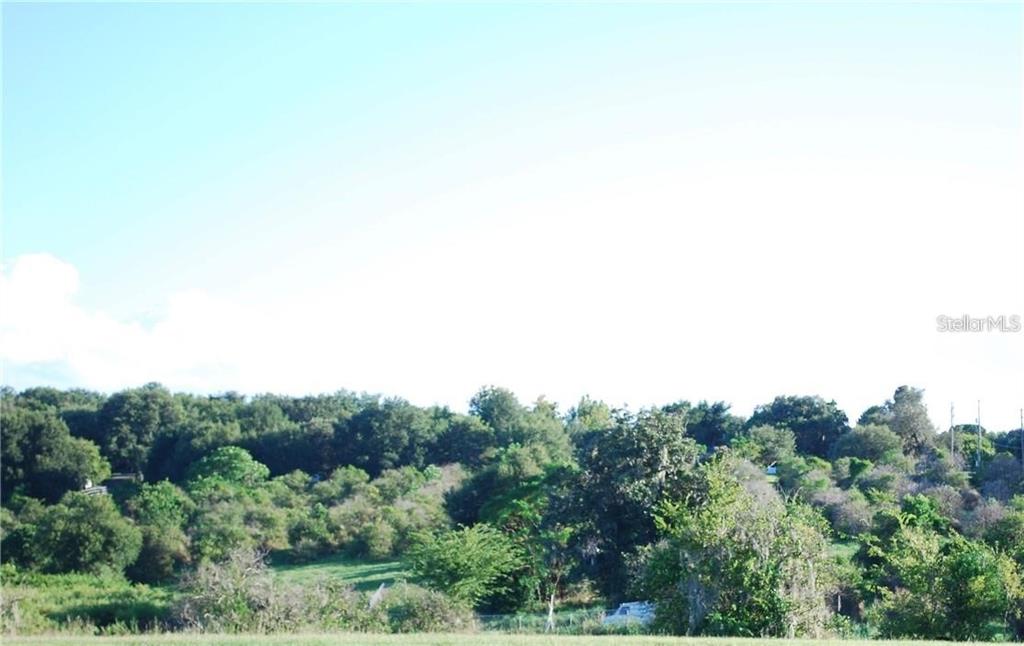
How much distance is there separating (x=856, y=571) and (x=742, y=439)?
2436cm

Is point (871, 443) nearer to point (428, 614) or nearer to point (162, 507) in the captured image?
point (428, 614)

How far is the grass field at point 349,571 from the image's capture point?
Result: 107 ft

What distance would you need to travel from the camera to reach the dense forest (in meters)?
16.6

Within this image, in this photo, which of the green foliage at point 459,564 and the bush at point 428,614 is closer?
the bush at point 428,614

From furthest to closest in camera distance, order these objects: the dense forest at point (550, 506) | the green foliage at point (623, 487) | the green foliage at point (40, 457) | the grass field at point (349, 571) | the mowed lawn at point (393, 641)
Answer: the green foliage at point (40, 457) → the grass field at point (349, 571) → the green foliage at point (623, 487) → the dense forest at point (550, 506) → the mowed lawn at point (393, 641)

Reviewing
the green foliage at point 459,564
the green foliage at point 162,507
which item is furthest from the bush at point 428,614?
the green foliage at point 162,507

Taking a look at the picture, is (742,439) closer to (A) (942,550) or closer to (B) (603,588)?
(B) (603,588)

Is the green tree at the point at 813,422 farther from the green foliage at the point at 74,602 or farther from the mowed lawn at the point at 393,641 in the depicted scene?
the mowed lawn at the point at 393,641

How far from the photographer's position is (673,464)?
24453 millimetres

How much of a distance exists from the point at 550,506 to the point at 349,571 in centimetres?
1293

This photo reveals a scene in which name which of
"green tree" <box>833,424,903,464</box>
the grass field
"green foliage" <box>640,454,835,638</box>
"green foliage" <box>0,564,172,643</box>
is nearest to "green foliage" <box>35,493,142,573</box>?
"green foliage" <box>0,564,172,643</box>

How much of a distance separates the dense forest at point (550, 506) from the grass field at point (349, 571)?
0.89m

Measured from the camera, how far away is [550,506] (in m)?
26.4

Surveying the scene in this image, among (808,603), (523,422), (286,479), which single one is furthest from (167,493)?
(808,603)
